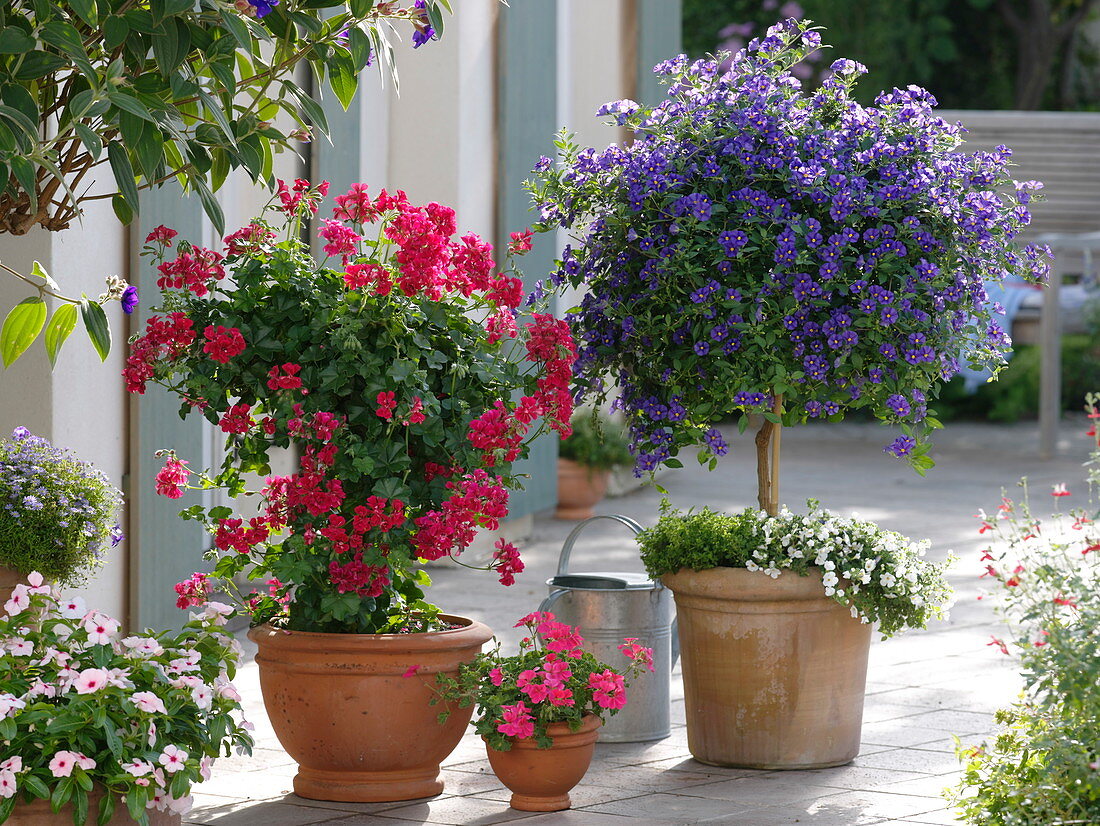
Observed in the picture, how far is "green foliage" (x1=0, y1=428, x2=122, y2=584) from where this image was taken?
3725 millimetres

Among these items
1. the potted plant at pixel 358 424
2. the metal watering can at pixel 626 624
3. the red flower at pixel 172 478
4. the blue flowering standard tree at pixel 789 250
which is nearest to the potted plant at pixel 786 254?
the blue flowering standard tree at pixel 789 250

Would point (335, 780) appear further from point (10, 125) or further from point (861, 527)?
point (10, 125)

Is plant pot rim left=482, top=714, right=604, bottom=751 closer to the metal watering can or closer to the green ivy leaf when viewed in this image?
the metal watering can

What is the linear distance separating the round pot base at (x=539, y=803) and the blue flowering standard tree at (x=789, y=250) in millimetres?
860

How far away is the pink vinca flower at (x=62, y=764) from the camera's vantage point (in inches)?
109

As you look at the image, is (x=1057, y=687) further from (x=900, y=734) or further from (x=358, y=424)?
(x=900, y=734)

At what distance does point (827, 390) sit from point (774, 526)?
37cm

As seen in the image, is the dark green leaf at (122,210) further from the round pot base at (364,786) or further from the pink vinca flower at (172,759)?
the round pot base at (364,786)

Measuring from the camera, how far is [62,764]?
2.77m

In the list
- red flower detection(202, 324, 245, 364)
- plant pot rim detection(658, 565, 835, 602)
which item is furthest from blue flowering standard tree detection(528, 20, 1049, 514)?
red flower detection(202, 324, 245, 364)

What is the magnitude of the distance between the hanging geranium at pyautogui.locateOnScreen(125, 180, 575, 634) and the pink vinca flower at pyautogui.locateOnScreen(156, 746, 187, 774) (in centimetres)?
67

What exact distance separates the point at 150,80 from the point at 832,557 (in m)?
2.02

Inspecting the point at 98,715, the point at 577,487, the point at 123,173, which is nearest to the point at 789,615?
the point at 98,715

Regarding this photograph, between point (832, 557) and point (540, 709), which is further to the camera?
point (832, 557)
